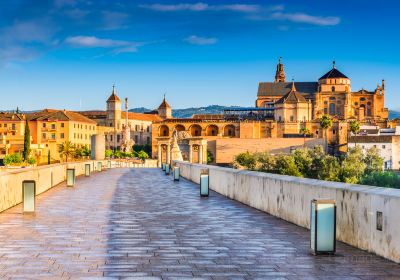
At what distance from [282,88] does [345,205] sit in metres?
160

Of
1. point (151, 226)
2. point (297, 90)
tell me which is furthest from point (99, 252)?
point (297, 90)

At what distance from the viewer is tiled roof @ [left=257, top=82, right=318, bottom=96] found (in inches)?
6511

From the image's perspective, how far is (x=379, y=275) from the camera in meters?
6.75

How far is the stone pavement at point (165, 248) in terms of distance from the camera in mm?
6852

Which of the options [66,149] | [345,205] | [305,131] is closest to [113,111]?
[66,149]

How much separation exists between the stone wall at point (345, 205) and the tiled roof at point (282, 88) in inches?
6013

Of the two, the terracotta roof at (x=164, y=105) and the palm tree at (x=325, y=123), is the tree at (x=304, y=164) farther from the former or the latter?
the terracotta roof at (x=164, y=105)

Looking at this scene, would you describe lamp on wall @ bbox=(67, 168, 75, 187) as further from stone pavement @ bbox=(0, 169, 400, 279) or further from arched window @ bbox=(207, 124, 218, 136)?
arched window @ bbox=(207, 124, 218, 136)

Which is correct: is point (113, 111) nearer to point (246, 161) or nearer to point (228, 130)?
point (228, 130)

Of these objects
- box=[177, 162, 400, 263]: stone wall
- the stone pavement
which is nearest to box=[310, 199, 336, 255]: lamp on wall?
the stone pavement

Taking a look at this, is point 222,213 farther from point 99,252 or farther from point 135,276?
point 135,276

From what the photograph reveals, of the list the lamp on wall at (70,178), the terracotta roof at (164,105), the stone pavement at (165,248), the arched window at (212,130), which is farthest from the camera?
the terracotta roof at (164,105)

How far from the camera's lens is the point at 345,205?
901cm

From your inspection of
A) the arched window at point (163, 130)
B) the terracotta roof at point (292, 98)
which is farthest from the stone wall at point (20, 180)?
the arched window at point (163, 130)
